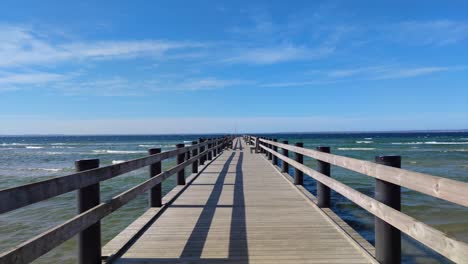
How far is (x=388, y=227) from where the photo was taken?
3.58 metres

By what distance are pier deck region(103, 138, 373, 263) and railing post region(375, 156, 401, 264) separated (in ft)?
0.80

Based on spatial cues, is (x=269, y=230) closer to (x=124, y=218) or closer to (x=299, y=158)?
(x=299, y=158)

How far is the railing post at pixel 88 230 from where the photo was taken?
3533 millimetres

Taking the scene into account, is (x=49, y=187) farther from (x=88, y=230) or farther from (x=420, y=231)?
(x=420, y=231)

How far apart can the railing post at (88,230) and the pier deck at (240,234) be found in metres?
0.28

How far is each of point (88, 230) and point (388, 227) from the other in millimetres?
2678

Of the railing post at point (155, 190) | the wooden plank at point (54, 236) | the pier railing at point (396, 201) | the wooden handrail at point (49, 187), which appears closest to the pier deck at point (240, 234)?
the railing post at point (155, 190)

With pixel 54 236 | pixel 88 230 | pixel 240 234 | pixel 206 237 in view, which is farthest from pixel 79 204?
pixel 240 234

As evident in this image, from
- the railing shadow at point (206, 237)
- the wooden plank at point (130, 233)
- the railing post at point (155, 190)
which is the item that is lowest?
the railing shadow at point (206, 237)

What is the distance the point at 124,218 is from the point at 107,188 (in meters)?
5.80

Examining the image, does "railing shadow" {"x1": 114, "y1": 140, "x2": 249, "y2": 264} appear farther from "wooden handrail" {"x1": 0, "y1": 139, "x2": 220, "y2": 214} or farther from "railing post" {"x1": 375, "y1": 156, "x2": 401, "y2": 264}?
"railing post" {"x1": 375, "y1": 156, "x2": 401, "y2": 264}

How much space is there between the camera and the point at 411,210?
30.9 ft

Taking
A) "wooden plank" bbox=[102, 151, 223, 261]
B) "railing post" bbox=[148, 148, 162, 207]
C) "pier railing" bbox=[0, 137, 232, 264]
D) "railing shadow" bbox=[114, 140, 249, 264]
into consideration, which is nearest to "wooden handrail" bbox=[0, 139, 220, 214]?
"pier railing" bbox=[0, 137, 232, 264]

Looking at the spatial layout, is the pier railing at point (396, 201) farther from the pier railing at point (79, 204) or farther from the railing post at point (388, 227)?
the pier railing at point (79, 204)
